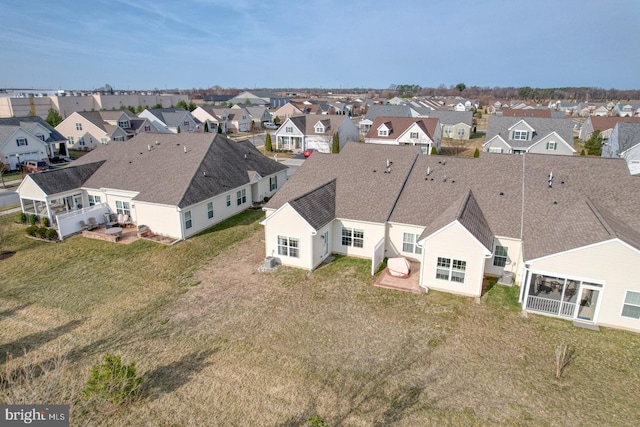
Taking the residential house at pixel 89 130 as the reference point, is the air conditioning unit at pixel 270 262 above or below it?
below

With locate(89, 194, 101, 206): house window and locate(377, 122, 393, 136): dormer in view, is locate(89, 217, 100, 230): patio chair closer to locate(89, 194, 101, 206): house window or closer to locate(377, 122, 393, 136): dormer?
locate(89, 194, 101, 206): house window

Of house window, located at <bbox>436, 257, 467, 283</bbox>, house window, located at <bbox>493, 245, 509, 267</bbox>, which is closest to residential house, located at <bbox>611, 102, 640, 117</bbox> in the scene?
house window, located at <bbox>493, 245, 509, 267</bbox>

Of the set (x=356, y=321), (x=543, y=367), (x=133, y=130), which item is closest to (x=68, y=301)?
(x=356, y=321)

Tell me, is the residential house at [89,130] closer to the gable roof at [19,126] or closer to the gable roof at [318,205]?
the gable roof at [19,126]

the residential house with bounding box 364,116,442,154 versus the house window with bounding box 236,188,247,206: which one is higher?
the residential house with bounding box 364,116,442,154

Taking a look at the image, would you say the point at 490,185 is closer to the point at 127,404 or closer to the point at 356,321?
the point at 356,321

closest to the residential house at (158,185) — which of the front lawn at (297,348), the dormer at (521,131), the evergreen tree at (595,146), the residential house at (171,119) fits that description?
the front lawn at (297,348)

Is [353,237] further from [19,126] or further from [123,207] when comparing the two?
[19,126]
